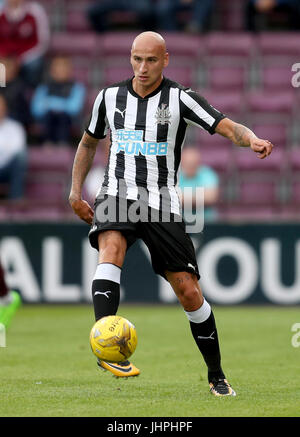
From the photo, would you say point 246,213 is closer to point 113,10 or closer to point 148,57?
point 113,10

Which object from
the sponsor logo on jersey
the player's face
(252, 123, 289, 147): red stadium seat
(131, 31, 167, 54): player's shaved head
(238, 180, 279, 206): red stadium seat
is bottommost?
(238, 180, 279, 206): red stadium seat

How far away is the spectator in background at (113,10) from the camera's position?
47.5 feet

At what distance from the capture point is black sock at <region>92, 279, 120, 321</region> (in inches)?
212

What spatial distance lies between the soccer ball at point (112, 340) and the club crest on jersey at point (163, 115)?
3.91ft

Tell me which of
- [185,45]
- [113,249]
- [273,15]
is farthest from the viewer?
[273,15]

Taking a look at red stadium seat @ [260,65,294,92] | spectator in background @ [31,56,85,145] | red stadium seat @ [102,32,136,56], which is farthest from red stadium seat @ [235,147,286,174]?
red stadium seat @ [102,32,136,56]

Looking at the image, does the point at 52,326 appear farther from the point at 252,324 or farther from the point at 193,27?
the point at 193,27

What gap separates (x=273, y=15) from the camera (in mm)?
14898

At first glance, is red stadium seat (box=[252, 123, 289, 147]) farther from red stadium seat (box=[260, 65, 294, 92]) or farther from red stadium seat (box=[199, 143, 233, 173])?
red stadium seat (box=[260, 65, 294, 92])

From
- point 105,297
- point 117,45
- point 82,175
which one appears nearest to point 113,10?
point 117,45

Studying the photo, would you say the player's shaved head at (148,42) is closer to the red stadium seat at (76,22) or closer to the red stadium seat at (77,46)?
the red stadium seat at (77,46)

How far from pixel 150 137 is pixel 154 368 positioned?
6.79ft

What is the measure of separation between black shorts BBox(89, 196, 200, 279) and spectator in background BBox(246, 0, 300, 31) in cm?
941
